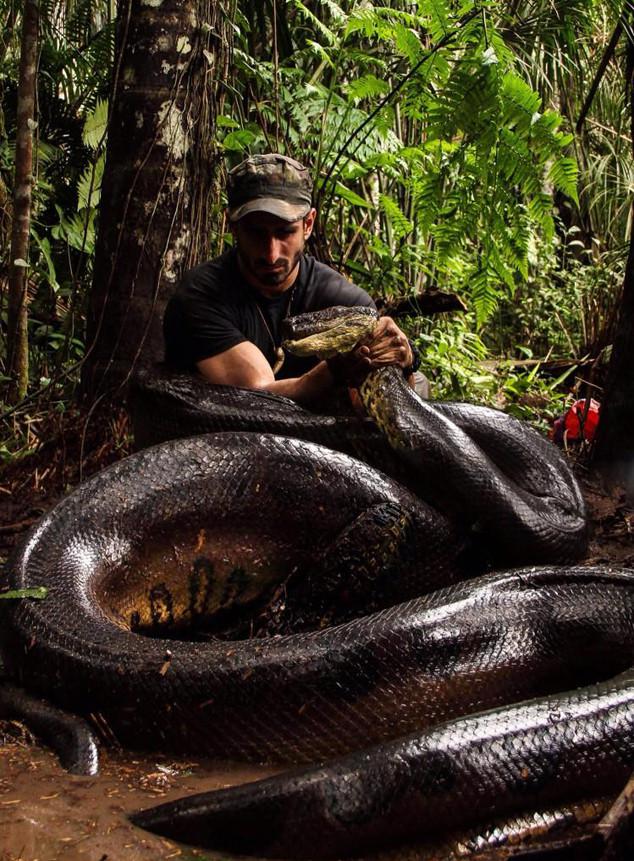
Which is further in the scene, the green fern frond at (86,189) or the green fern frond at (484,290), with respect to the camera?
the green fern frond at (86,189)

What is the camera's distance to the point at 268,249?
16.2 ft

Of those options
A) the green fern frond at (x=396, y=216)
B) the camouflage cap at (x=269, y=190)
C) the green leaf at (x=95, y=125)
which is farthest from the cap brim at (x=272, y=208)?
the green leaf at (x=95, y=125)

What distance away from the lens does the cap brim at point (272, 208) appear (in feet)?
16.0

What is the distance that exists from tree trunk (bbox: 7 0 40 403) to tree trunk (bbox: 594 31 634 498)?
377cm

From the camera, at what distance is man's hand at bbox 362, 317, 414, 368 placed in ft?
14.9

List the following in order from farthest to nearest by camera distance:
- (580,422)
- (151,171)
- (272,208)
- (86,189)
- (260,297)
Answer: (86,189) < (580,422) < (151,171) < (260,297) < (272,208)

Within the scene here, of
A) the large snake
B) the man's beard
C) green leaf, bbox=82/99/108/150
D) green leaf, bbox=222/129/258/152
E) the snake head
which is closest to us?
the large snake

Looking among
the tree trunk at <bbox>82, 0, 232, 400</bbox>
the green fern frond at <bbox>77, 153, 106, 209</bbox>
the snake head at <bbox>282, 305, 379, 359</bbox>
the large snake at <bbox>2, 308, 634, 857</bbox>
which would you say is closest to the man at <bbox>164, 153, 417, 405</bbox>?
the snake head at <bbox>282, 305, 379, 359</bbox>

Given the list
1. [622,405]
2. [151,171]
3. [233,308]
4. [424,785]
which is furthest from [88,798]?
[151,171]

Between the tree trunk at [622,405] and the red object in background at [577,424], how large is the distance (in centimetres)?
51

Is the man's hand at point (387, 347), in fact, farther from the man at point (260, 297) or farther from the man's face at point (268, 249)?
the man's face at point (268, 249)

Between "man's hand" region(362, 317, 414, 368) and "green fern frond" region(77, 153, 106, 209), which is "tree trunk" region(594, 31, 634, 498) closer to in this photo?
"man's hand" region(362, 317, 414, 368)

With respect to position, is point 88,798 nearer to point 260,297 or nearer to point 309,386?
point 309,386

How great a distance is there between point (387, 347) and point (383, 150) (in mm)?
3376
